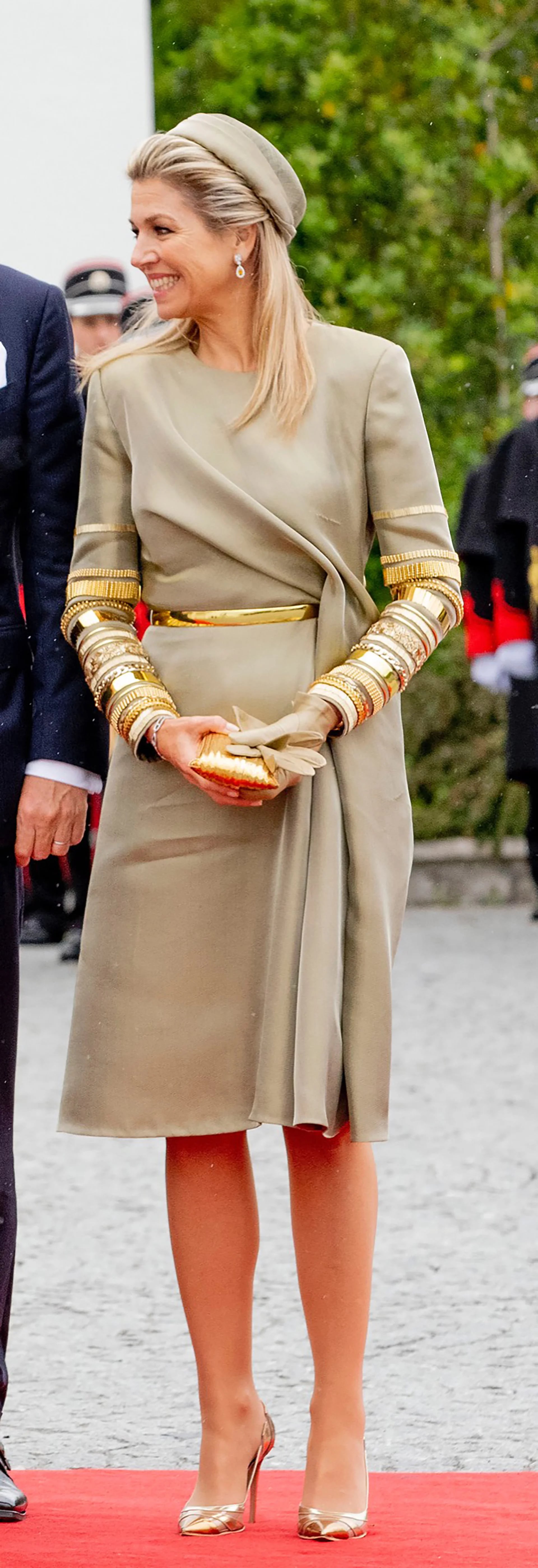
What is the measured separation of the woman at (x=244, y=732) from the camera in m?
2.69

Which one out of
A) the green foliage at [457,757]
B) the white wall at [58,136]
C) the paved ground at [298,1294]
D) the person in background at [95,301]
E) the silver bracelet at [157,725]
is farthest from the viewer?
the green foliage at [457,757]

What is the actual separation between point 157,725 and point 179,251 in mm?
565

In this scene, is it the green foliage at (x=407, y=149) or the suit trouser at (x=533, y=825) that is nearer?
the suit trouser at (x=533, y=825)

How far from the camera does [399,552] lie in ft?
8.98

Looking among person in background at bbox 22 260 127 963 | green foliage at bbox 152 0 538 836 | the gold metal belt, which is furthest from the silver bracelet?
green foliage at bbox 152 0 538 836

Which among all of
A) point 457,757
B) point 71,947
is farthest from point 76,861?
point 457,757

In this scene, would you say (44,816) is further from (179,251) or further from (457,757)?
(457,757)

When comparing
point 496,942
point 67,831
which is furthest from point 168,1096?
point 496,942

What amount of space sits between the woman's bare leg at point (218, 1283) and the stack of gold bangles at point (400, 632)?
0.58 metres

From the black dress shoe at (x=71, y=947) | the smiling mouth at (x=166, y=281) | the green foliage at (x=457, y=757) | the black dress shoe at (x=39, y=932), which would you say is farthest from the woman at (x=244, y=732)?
the green foliage at (x=457, y=757)

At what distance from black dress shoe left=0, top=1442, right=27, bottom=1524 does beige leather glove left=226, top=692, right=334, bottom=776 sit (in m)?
1.01

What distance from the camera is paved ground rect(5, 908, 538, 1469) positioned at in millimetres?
3391

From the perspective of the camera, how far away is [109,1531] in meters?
2.75

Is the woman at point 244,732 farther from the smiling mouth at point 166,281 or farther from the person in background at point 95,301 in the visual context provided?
the person in background at point 95,301
